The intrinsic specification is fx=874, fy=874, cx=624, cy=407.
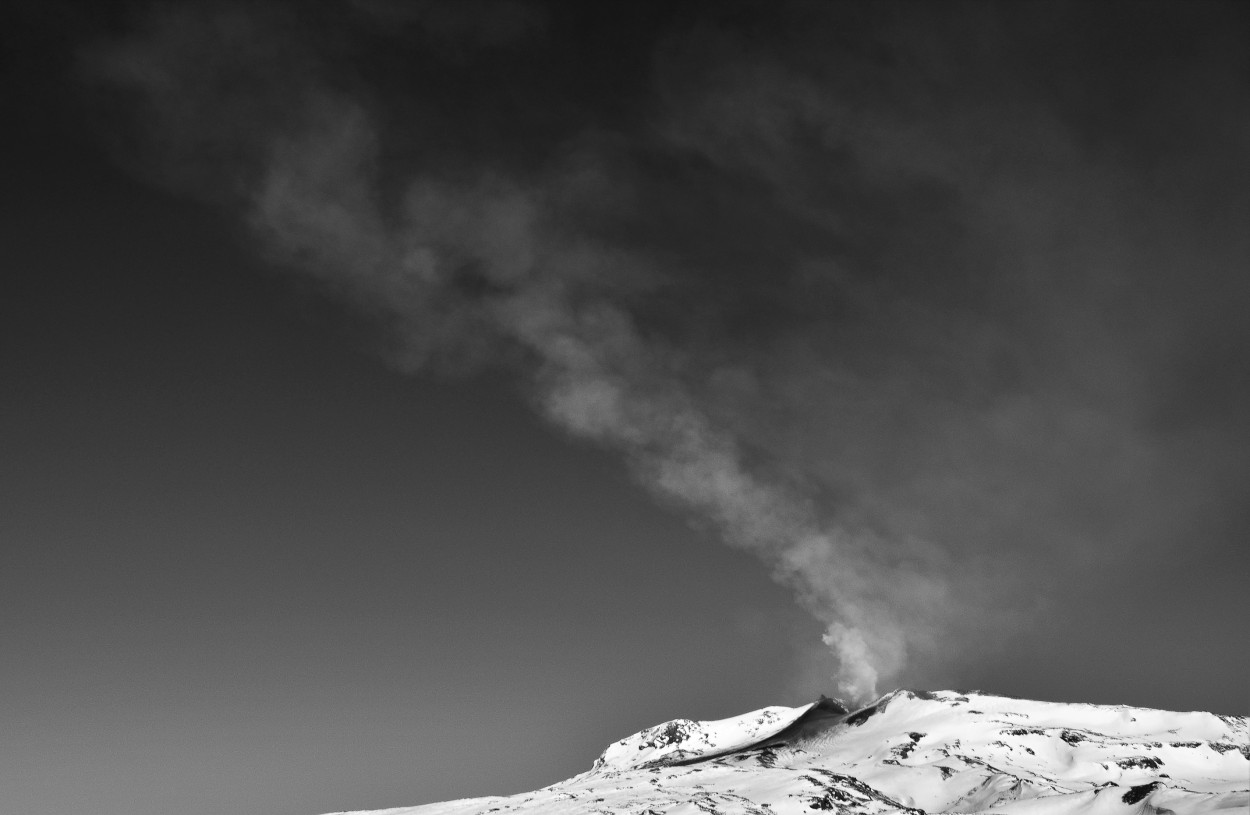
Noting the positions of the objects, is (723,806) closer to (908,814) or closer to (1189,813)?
(908,814)

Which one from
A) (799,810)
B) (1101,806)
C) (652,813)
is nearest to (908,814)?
(799,810)

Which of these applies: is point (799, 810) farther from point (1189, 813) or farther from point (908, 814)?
point (1189, 813)

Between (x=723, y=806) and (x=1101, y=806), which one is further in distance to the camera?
(x=723, y=806)

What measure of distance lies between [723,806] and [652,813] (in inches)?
680

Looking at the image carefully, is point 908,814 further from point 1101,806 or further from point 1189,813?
point 1189,813

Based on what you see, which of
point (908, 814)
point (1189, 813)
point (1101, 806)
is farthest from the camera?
point (908, 814)

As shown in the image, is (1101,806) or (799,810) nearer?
→ (1101,806)

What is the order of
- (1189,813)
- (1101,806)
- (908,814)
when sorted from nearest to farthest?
(1189,813) < (1101,806) < (908,814)

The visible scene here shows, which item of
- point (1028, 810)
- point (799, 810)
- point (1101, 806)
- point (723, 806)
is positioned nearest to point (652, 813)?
point (723, 806)

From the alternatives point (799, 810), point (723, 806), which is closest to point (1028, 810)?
point (799, 810)

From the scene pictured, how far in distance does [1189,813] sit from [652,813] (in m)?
100

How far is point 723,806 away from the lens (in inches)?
7672

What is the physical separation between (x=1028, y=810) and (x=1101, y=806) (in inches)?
514

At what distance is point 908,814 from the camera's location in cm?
18575
